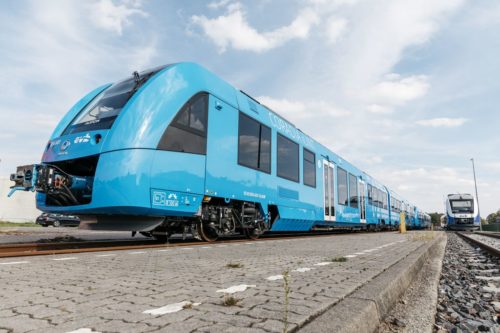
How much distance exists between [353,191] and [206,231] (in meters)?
11.1

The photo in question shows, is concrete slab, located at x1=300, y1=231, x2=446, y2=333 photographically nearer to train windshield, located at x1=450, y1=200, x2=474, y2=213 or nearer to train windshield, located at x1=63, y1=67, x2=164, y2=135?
train windshield, located at x1=63, y1=67, x2=164, y2=135

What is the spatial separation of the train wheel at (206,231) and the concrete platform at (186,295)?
3.29 m

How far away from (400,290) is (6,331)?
3.09 metres

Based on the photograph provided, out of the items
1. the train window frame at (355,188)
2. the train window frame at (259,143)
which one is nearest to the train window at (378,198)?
the train window frame at (355,188)

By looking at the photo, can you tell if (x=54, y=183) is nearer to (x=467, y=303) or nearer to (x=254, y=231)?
(x=254, y=231)

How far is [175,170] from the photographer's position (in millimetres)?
6262

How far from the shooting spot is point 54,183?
5961mm

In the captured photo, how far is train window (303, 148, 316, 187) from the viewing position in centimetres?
1186

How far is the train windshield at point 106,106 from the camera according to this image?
6.41 metres

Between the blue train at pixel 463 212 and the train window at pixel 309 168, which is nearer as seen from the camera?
the train window at pixel 309 168

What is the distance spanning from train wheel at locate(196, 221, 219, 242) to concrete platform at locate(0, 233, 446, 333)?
329cm

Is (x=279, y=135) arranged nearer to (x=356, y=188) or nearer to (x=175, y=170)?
(x=175, y=170)

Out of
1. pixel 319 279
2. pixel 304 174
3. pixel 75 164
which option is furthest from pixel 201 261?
pixel 304 174

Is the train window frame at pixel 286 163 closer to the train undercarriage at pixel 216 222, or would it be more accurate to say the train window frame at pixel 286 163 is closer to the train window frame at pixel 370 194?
the train undercarriage at pixel 216 222
